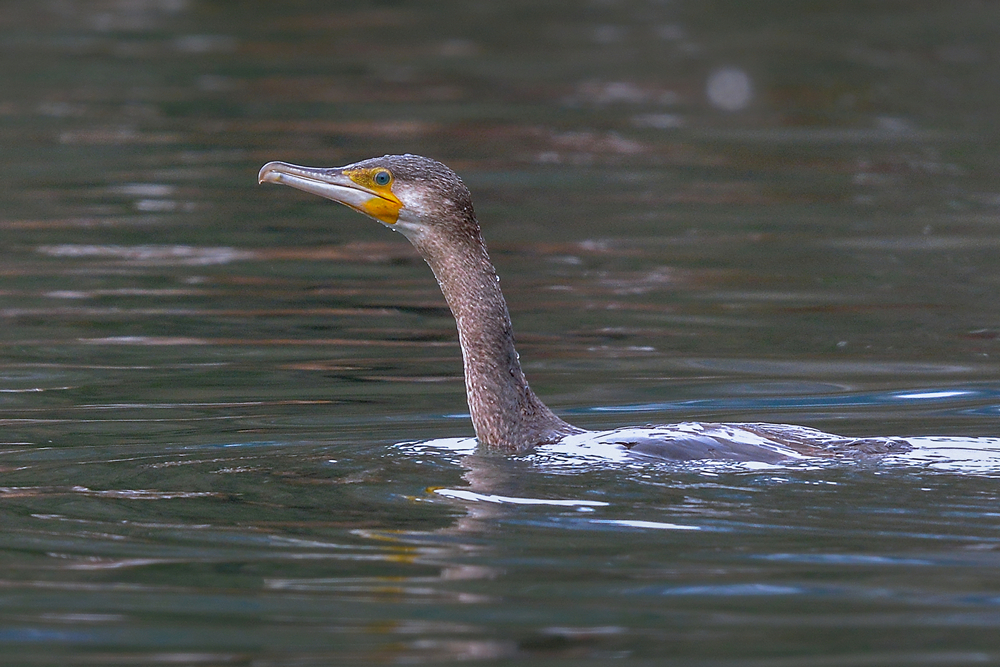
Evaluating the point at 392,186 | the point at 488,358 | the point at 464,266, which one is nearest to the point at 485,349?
the point at 488,358

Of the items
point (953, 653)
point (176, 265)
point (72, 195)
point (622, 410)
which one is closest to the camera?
point (953, 653)

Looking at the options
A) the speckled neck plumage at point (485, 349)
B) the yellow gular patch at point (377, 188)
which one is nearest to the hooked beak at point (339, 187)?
the yellow gular patch at point (377, 188)

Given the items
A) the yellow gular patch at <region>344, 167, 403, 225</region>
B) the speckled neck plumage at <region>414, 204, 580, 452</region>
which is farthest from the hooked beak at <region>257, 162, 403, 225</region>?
the speckled neck plumage at <region>414, 204, 580, 452</region>

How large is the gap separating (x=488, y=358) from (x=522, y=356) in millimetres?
2100

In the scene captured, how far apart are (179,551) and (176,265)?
229 inches

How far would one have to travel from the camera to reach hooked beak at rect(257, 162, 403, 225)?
654cm

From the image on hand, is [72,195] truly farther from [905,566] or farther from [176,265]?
[905,566]

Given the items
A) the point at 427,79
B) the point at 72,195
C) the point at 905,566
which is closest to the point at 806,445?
the point at 905,566

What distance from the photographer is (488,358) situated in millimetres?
6641

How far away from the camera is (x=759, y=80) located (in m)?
19.7

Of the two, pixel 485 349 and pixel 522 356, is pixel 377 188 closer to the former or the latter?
pixel 485 349

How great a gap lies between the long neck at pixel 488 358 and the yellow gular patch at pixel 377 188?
0.25m

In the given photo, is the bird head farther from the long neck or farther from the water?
the water

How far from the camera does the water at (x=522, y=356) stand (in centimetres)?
463
